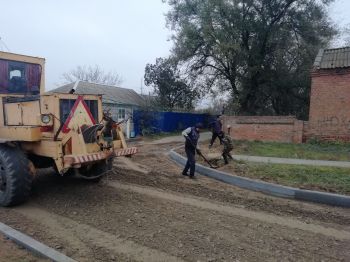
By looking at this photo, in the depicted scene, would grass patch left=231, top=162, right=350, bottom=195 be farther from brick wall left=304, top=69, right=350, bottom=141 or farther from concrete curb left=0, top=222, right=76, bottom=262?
brick wall left=304, top=69, right=350, bottom=141

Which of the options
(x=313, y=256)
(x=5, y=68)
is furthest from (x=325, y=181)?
(x=5, y=68)

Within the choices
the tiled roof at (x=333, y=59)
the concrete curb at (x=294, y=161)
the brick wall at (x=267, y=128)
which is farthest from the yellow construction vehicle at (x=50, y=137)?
the tiled roof at (x=333, y=59)

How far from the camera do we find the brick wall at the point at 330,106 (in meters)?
14.8

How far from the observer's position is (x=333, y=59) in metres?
15.7

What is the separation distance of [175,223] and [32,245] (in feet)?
7.00

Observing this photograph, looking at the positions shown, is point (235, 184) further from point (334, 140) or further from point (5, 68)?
point (334, 140)

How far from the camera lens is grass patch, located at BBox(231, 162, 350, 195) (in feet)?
26.1

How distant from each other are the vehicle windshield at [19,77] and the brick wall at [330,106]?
38.0 feet

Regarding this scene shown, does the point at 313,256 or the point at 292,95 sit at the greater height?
the point at 292,95

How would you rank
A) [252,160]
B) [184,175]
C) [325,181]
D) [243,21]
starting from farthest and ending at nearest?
[243,21] < [252,160] < [184,175] < [325,181]

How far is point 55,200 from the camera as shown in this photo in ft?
23.4

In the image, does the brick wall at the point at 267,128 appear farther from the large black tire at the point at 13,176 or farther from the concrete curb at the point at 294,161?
the large black tire at the point at 13,176

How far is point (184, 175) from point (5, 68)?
511 centimetres

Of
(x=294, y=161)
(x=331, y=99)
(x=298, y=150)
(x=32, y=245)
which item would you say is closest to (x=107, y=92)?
(x=331, y=99)
